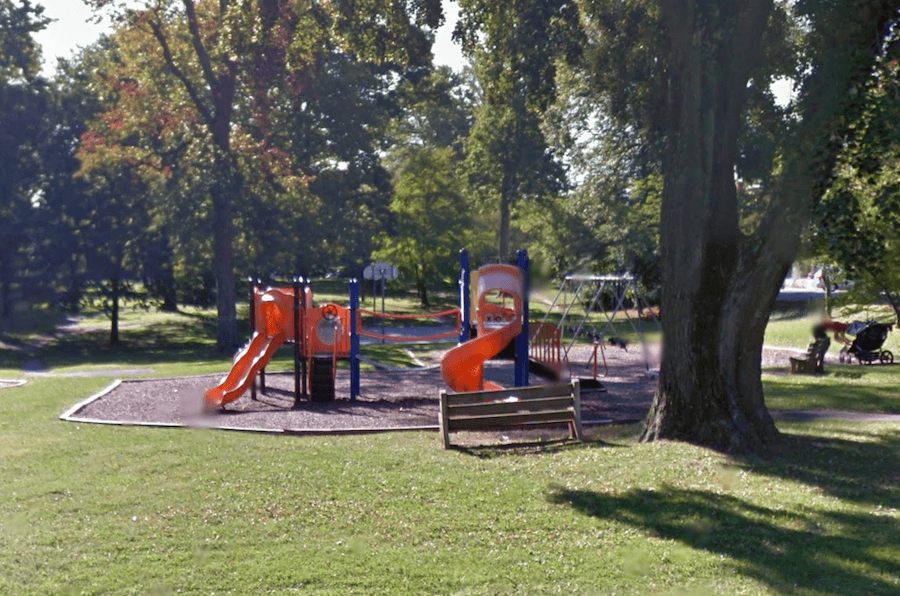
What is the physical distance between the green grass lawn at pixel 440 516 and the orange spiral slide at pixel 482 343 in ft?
9.82

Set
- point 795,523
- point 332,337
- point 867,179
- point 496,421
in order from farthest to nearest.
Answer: point 332,337 < point 496,421 < point 867,179 < point 795,523

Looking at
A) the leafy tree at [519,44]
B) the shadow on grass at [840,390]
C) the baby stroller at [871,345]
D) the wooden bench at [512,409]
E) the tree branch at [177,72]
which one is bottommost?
the shadow on grass at [840,390]

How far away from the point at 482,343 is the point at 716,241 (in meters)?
5.44

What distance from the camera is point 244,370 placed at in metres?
16.9

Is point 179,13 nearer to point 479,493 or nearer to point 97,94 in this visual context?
point 97,94

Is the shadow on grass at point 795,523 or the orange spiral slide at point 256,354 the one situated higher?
the orange spiral slide at point 256,354

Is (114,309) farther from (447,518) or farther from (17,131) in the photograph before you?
(447,518)

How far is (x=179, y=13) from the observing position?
105ft

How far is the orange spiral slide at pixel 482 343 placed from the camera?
15523 millimetres

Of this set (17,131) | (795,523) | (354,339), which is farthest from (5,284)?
(795,523)

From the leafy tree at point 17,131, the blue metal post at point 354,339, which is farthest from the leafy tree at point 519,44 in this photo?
the leafy tree at point 17,131

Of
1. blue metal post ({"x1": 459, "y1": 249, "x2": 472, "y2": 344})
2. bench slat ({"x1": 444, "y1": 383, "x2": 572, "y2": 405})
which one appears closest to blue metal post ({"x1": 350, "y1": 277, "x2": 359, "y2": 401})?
blue metal post ({"x1": 459, "y1": 249, "x2": 472, "y2": 344})

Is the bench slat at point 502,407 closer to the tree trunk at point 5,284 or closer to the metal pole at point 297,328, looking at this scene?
the metal pole at point 297,328

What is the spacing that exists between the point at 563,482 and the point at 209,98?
30.1 meters
